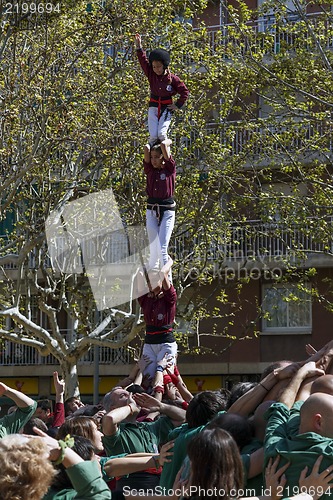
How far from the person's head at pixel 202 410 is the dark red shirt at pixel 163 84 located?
18.7 feet

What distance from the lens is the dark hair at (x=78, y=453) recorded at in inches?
221

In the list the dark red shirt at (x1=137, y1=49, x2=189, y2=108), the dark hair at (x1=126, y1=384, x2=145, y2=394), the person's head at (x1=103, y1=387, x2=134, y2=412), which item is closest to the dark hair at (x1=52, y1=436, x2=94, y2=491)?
the person's head at (x1=103, y1=387, x2=134, y2=412)

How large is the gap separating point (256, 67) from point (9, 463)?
52.3ft

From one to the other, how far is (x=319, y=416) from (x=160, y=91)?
7074 mm

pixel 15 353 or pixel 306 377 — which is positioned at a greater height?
pixel 306 377

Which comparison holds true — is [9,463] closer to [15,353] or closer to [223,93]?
[223,93]

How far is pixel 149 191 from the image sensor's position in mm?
11781

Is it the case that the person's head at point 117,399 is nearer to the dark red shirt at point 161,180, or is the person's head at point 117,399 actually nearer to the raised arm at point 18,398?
the raised arm at point 18,398

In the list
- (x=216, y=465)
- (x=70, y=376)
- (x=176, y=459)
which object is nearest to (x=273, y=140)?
(x=70, y=376)

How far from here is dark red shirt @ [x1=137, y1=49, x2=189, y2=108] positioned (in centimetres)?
1182

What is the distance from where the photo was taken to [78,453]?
5.85 m

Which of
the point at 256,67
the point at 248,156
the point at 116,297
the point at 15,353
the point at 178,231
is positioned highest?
the point at 256,67

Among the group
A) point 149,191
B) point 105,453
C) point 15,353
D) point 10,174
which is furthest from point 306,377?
point 15,353

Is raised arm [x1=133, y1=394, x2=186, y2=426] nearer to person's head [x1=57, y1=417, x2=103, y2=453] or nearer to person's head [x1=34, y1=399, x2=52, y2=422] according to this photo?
person's head [x1=57, y1=417, x2=103, y2=453]
